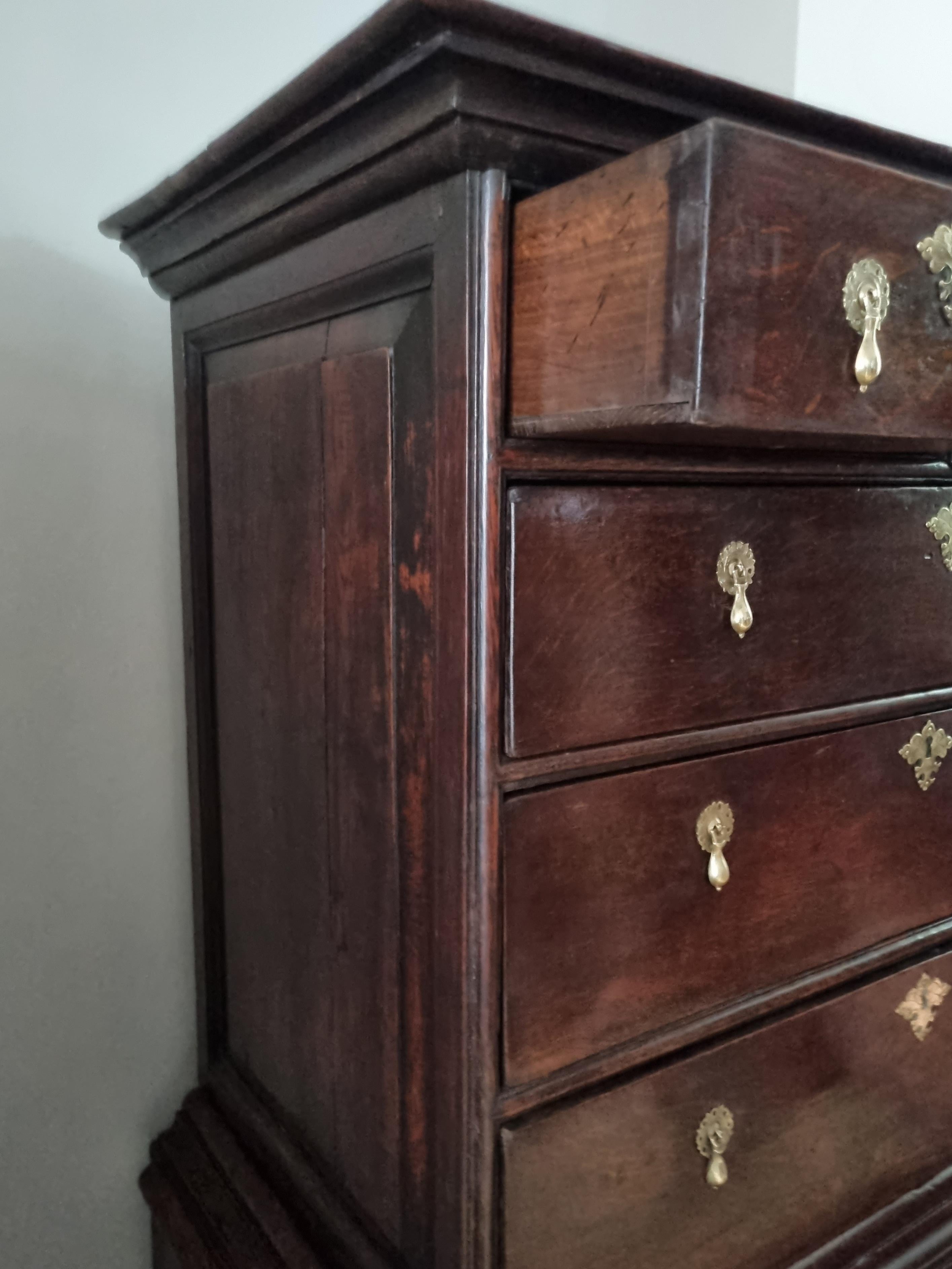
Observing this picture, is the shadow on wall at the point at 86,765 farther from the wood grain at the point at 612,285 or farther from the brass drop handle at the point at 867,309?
the brass drop handle at the point at 867,309

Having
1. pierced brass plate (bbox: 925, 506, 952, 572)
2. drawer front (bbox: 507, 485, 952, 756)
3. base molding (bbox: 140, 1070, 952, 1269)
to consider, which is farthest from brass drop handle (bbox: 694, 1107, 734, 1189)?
pierced brass plate (bbox: 925, 506, 952, 572)

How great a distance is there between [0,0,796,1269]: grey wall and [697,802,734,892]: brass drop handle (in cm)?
62

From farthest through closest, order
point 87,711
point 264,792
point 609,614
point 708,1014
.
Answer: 1. point 87,711
2. point 264,792
3. point 708,1014
4. point 609,614

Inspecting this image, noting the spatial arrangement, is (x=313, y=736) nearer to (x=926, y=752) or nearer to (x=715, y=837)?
(x=715, y=837)

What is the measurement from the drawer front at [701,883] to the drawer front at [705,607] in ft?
0.15

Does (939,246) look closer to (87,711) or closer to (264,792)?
(264,792)

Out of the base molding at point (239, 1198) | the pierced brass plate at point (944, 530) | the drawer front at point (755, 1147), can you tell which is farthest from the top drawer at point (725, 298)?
the base molding at point (239, 1198)

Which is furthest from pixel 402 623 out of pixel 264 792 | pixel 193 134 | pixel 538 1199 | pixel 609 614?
pixel 193 134

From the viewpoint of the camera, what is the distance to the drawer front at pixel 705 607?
638mm

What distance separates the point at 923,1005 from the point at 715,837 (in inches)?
14.0

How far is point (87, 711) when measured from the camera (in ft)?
3.35

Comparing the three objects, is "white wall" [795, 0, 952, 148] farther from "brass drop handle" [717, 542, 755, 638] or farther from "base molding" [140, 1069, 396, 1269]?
"base molding" [140, 1069, 396, 1269]

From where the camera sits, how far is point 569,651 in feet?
2.13

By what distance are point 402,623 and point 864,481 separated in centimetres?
40
